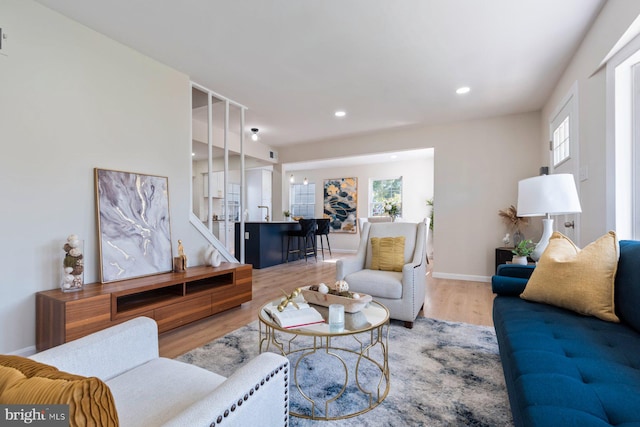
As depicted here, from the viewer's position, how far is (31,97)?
2176mm

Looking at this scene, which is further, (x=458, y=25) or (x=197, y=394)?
(x=458, y=25)

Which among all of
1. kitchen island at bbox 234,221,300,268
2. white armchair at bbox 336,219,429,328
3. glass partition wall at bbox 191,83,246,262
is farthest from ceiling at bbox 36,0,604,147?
kitchen island at bbox 234,221,300,268

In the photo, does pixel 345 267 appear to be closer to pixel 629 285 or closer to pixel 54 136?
pixel 629 285

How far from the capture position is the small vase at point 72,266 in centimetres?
222

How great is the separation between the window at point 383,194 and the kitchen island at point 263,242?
129 inches

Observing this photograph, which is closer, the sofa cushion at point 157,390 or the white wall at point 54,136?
the sofa cushion at point 157,390

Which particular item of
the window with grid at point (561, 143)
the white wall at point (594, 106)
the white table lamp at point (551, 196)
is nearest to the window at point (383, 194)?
the window with grid at point (561, 143)

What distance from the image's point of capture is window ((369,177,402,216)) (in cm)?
817

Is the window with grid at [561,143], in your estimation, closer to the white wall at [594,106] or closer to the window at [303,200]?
the white wall at [594,106]

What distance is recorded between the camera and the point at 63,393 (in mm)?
502

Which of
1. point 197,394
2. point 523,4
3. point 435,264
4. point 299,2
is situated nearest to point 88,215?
point 197,394

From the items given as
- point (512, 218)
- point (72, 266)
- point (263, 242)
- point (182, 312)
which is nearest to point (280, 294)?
point (182, 312)

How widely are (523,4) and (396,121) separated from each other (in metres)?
2.59

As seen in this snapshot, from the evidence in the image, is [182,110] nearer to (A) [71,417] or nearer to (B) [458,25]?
(B) [458,25]
